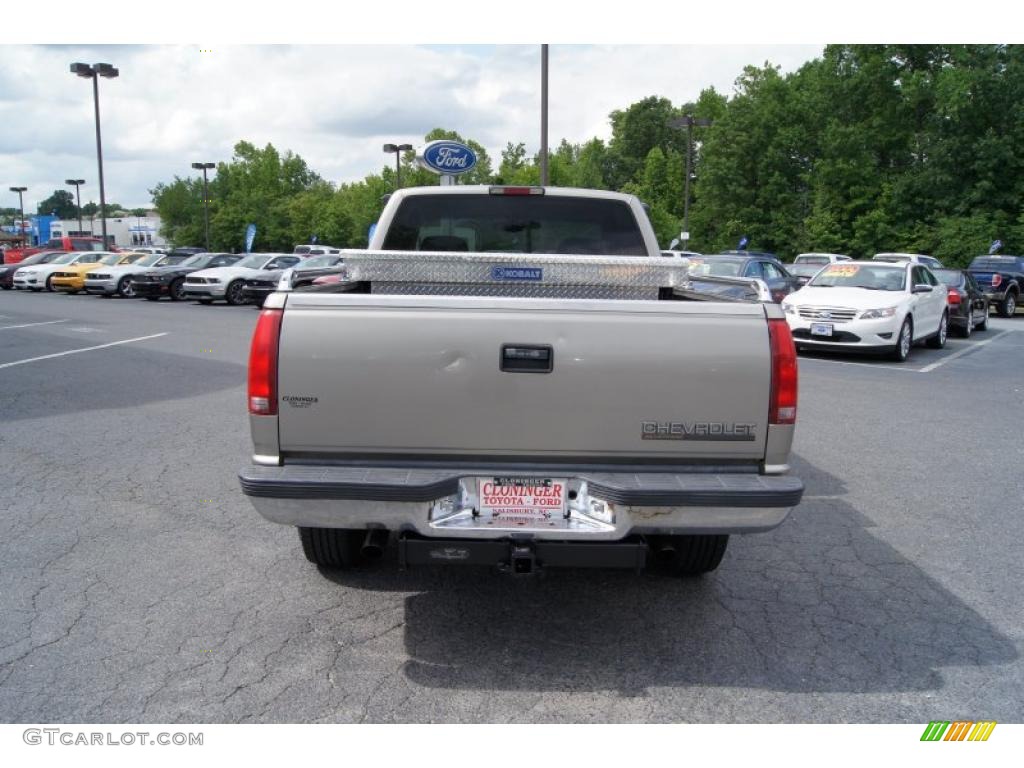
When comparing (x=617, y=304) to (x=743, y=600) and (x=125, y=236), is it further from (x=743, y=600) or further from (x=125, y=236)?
(x=125, y=236)

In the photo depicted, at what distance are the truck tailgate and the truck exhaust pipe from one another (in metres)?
0.65

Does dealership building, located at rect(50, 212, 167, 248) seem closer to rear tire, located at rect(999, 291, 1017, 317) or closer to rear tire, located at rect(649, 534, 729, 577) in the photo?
rear tire, located at rect(999, 291, 1017, 317)

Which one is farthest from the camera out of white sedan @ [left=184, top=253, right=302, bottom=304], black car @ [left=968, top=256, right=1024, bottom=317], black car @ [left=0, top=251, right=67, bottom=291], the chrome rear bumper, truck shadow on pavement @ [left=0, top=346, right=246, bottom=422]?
black car @ [left=0, top=251, right=67, bottom=291]

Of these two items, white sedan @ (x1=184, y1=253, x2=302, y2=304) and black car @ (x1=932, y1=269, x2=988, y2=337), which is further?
white sedan @ (x1=184, y1=253, x2=302, y2=304)

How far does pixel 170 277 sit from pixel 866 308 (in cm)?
2140

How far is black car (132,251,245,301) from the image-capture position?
26.2 metres

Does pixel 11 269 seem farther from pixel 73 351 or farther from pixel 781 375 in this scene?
pixel 781 375

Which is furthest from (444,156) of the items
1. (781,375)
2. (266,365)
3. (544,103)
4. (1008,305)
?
(1008,305)

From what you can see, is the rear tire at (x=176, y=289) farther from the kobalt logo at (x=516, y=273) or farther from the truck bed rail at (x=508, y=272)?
the kobalt logo at (x=516, y=273)

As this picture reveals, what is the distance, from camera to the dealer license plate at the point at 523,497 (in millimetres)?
3289

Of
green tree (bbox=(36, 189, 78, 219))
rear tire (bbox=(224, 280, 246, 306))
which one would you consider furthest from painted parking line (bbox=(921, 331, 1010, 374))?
green tree (bbox=(36, 189, 78, 219))

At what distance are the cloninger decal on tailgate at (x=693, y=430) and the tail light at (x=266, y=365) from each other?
57.7 inches

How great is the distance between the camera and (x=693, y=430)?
3291mm
